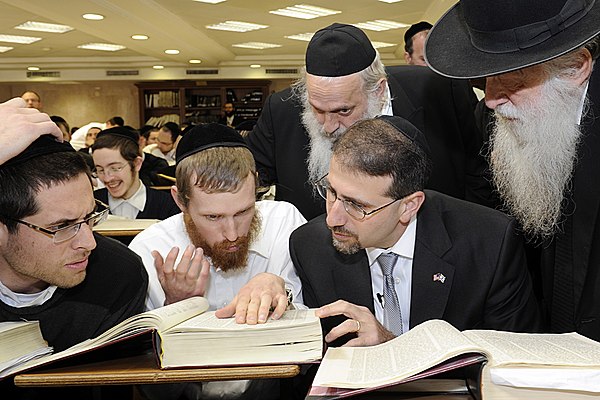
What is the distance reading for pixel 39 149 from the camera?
2.00 meters

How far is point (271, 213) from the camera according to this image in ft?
9.69

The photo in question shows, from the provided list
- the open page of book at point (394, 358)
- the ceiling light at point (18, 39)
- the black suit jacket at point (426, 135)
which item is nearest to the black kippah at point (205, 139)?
the black suit jacket at point (426, 135)

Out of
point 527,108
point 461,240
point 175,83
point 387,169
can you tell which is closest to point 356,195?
point 387,169

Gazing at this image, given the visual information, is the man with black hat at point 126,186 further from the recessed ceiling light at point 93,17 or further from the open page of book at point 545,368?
the recessed ceiling light at point 93,17

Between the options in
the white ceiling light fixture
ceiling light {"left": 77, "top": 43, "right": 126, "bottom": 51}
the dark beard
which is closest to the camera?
the dark beard

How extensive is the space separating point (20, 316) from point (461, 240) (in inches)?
53.7

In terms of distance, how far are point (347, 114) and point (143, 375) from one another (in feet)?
5.39

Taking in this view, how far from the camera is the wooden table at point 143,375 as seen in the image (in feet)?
4.39

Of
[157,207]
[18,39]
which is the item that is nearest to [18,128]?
[157,207]

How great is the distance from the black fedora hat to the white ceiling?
23.2 ft

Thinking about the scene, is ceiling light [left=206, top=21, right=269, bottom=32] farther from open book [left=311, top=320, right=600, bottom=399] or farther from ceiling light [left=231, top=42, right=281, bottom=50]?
open book [left=311, top=320, right=600, bottom=399]

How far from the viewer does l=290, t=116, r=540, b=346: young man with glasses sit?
210cm

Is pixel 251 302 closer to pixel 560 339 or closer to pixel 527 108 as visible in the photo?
pixel 560 339

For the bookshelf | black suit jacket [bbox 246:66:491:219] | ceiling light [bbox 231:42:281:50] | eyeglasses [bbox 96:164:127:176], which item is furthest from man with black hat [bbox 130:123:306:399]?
the bookshelf
